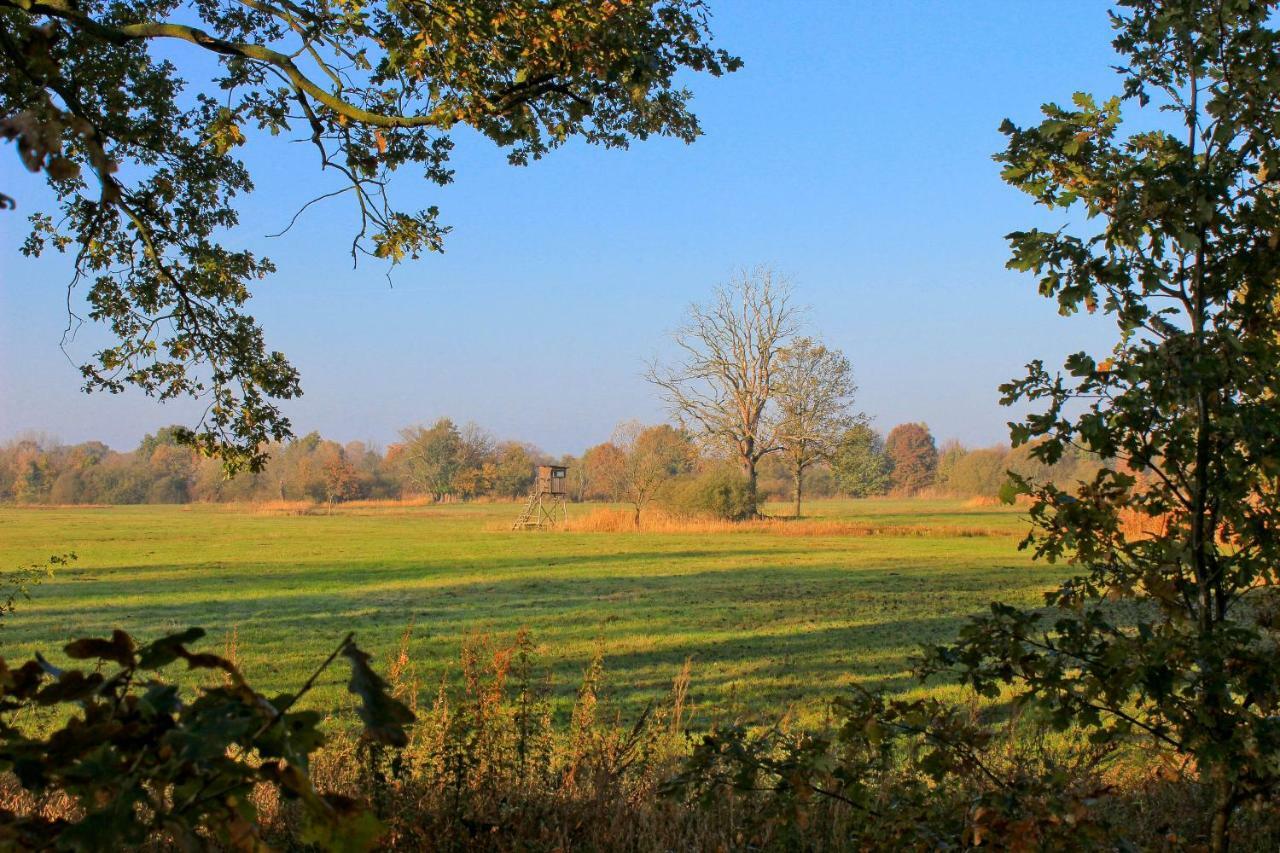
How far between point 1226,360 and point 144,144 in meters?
7.06

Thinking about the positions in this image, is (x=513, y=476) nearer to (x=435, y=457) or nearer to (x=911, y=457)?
(x=435, y=457)

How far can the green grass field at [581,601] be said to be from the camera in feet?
37.0

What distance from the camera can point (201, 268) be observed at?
7227 mm

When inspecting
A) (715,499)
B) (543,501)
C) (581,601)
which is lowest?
(581,601)

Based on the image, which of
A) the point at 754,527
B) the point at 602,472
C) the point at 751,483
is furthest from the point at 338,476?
the point at 754,527

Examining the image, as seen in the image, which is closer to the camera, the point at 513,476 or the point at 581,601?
the point at 581,601

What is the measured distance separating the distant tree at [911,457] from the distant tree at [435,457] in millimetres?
48034

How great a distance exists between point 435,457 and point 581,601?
8478 cm

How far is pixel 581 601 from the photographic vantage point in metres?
17.9

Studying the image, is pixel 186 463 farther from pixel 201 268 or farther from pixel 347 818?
pixel 347 818

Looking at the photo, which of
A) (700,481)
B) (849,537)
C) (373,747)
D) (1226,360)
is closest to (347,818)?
(1226,360)

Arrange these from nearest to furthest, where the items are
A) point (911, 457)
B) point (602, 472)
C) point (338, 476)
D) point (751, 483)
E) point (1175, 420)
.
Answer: point (1175, 420) → point (751, 483) → point (338, 476) → point (602, 472) → point (911, 457)

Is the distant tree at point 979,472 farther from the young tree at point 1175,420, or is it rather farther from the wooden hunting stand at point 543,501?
the young tree at point 1175,420

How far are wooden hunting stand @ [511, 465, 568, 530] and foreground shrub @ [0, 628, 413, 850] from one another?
43.1m
